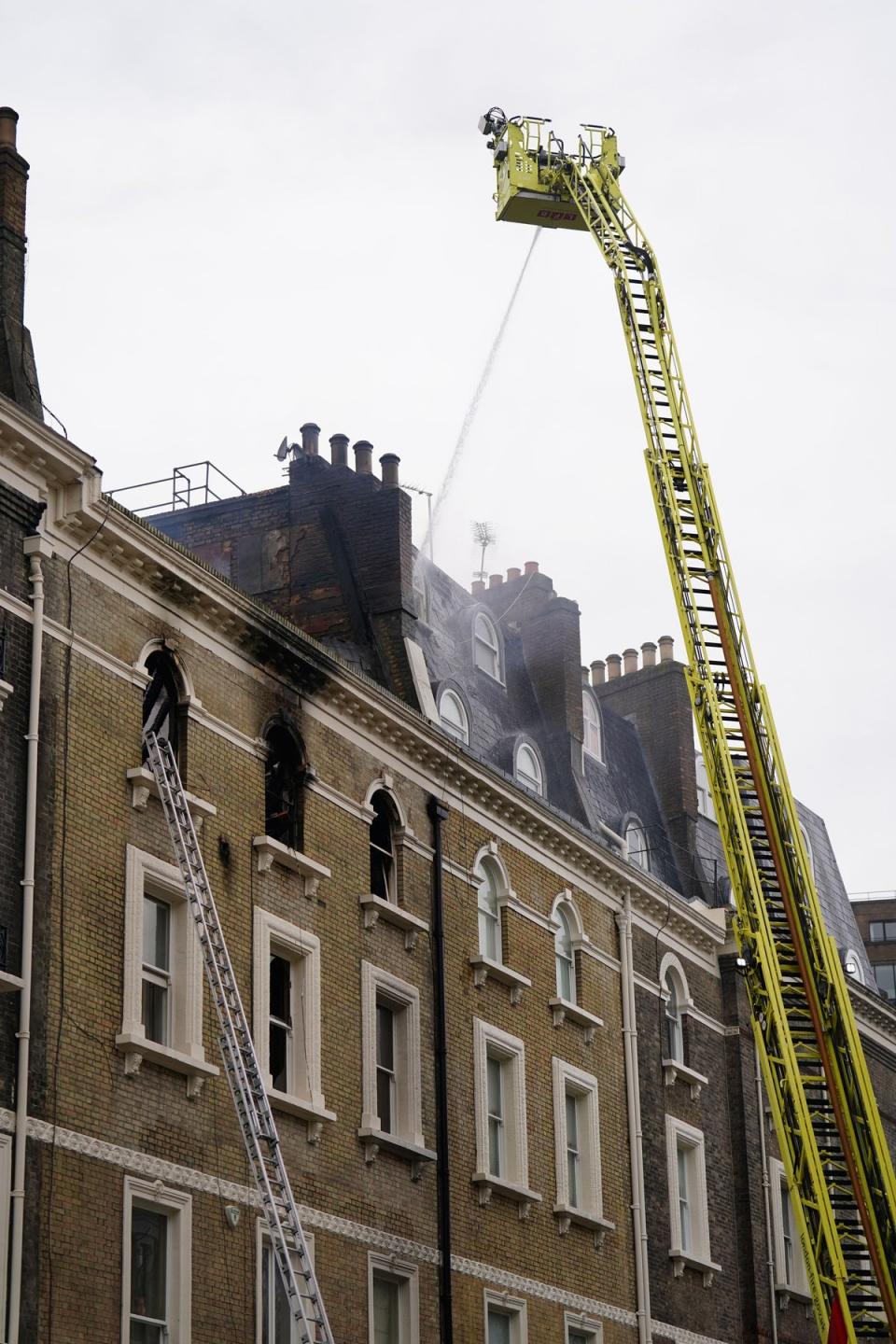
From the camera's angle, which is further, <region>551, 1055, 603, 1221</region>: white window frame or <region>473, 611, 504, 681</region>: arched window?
<region>473, 611, 504, 681</region>: arched window

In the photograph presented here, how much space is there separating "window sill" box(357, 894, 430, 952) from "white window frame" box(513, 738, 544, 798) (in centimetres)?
647

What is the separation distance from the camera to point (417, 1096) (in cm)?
3256

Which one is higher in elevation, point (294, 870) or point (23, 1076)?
point (294, 870)

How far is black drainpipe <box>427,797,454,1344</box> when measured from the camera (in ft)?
105

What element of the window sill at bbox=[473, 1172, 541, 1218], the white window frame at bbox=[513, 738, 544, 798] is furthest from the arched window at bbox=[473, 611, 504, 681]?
the window sill at bbox=[473, 1172, 541, 1218]

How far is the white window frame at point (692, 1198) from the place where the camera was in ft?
129

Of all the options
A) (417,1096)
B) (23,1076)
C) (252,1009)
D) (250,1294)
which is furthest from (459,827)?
(23,1076)

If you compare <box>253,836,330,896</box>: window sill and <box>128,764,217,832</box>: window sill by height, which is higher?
<box>253,836,330,896</box>: window sill

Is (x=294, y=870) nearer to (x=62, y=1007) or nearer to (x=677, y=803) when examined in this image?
(x=62, y=1007)

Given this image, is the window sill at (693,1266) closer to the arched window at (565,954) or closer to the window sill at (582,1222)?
the window sill at (582,1222)

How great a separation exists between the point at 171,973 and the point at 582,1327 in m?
11.4

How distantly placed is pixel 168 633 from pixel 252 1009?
16.1ft

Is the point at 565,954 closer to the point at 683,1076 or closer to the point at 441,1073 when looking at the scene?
the point at 683,1076

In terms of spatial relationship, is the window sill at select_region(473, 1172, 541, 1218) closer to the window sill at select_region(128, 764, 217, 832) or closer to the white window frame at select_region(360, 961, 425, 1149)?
the white window frame at select_region(360, 961, 425, 1149)
